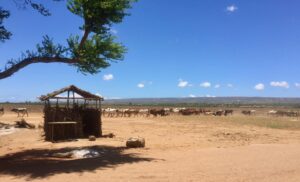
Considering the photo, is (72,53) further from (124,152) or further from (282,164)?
(282,164)

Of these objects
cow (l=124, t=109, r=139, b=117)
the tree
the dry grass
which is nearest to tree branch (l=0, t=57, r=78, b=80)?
the tree

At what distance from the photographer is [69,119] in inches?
920

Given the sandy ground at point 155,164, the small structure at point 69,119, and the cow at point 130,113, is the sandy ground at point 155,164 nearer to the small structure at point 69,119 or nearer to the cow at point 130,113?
→ the small structure at point 69,119

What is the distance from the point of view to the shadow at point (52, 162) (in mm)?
13570

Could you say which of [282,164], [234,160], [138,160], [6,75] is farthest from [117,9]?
[282,164]

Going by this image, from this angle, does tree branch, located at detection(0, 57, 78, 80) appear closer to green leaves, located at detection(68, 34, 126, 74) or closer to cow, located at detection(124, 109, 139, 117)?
green leaves, located at detection(68, 34, 126, 74)

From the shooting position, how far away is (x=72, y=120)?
→ 23.4 meters

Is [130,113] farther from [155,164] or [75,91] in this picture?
[155,164]

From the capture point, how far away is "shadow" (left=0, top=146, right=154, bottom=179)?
13570mm

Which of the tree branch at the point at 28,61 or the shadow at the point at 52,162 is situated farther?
the tree branch at the point at 28,61

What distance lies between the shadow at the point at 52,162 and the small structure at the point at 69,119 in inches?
145

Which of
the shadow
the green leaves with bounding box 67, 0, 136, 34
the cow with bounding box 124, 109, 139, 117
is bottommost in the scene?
the shadow

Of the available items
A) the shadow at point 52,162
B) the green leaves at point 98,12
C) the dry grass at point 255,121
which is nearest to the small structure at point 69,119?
the shadow at point 52,162

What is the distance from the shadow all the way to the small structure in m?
3.70
